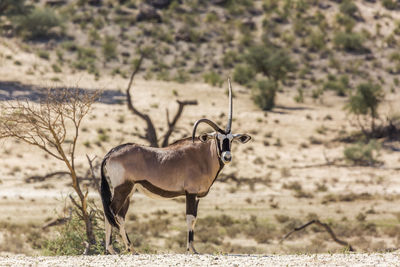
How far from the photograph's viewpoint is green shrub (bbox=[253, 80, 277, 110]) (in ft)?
135

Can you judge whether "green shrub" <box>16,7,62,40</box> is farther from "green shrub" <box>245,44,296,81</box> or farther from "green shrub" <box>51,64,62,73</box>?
"green shrub" <box>245,44,296,81</box>

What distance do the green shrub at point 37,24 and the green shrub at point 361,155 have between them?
99.1 ft

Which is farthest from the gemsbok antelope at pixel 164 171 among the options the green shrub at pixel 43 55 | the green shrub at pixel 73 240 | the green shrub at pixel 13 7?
the green shrub at pixel 43 55

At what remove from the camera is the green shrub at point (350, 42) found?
56781mm

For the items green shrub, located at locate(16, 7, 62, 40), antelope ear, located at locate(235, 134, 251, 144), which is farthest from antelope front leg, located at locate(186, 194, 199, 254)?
green shrub, located at locate(16, 7, 62, 40)

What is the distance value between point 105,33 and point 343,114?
23.8 metres

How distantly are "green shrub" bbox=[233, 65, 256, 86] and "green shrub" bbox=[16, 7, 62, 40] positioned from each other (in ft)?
49.8

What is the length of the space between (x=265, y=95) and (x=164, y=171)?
101 ft

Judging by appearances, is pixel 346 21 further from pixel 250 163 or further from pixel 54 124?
pixel 54 124

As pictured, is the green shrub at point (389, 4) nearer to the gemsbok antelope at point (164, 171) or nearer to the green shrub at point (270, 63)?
the green shrub at point (270, 63)

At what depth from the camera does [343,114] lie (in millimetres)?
41344

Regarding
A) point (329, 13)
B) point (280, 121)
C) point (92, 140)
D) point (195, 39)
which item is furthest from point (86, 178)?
point (329, 13)

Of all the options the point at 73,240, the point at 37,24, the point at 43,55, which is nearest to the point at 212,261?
the point at 73,240

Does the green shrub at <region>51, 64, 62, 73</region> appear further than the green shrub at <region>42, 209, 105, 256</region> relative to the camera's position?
Yes
